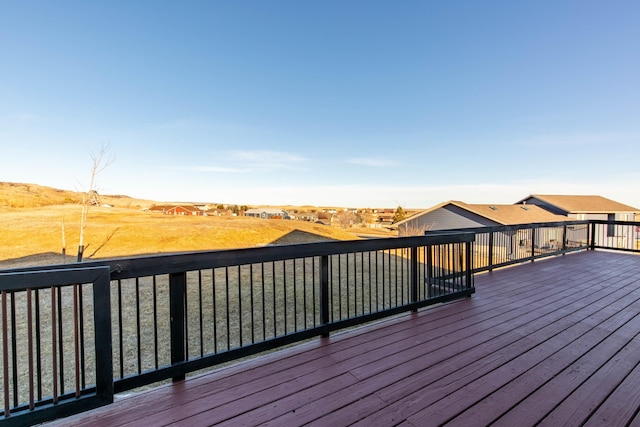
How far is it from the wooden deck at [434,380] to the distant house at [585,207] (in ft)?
76.7

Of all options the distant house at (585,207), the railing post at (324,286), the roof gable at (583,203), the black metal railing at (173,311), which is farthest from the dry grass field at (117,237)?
the roof gable at (583,203)

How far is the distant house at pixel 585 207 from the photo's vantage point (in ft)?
69.6

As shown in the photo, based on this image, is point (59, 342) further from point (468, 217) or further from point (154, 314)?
point (468, 217)

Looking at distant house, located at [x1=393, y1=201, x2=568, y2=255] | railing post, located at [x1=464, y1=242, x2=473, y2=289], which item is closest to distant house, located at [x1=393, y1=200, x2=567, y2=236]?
distant house, located at [x1=393, y1=201, x2=568, y2=255]

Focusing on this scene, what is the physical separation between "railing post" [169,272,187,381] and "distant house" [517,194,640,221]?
2673 centimetres

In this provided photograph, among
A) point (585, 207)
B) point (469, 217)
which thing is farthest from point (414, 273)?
point (585, 207)

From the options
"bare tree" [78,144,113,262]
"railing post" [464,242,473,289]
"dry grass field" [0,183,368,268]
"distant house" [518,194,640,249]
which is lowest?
"dry grass field" [0,183,368,268]

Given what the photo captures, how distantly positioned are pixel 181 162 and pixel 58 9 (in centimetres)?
1329

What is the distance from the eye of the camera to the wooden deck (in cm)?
166

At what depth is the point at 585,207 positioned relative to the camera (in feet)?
73.6

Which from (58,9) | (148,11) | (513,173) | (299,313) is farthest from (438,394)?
(513,173)

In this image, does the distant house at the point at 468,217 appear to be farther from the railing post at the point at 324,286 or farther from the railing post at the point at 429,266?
the railing post at the point at 324,286

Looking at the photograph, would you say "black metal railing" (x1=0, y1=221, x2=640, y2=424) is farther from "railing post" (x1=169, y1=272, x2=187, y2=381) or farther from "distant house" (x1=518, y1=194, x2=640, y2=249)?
"distant house" (x1=518, y1=194, x2=640, y2=249)

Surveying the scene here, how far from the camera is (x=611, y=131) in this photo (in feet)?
42.9
